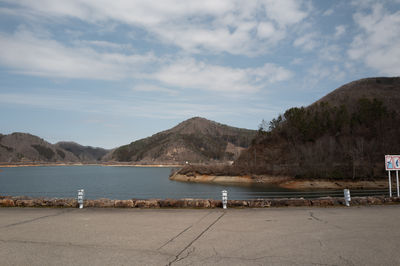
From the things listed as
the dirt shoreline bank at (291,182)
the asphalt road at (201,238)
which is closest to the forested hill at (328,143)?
the dirt shoreline bank at (291,182)

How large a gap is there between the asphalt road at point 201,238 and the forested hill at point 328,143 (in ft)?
230

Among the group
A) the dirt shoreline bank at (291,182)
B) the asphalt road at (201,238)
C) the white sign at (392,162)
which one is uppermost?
the white sign at (392,162)

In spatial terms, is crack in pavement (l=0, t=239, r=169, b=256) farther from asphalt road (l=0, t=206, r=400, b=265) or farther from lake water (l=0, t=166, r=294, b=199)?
lake water (l=0, t=166, r=294, b=199)

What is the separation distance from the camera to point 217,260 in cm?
661

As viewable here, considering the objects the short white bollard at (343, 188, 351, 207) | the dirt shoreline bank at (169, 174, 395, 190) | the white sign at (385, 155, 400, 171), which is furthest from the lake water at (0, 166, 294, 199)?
the white sign at (385, 155, 400, 171)

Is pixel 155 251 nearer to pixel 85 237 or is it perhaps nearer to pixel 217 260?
pixel 217 260

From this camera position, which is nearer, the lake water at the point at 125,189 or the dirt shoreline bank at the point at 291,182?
the lake water at the point at 125,189

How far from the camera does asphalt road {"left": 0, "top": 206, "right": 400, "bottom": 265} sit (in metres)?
6.66

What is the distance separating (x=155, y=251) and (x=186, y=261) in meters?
1.04

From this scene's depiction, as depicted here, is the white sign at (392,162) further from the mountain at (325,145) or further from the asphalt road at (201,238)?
the mountain at (325,145)

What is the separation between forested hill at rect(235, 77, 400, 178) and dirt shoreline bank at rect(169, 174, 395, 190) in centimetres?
307

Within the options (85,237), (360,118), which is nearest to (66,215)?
(85,237)

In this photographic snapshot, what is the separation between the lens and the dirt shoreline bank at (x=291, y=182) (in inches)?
2739

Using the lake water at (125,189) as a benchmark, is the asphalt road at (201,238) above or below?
above
